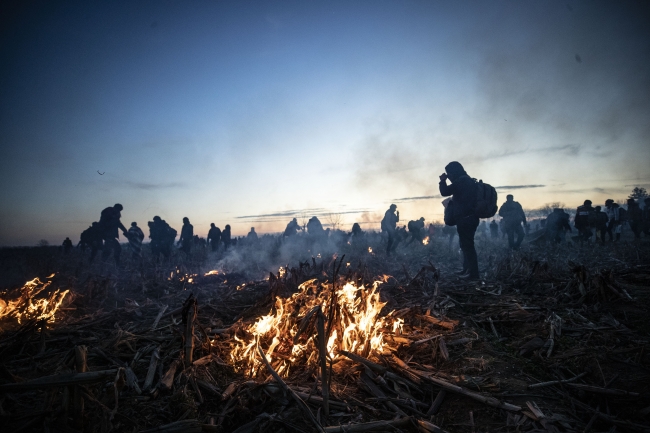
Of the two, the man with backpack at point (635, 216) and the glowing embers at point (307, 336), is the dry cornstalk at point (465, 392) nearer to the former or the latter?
the glowing embers at point (307, 336)

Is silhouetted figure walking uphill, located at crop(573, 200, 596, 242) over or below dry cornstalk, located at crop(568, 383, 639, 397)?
over

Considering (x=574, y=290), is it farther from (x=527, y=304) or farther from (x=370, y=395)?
(x=370, y=395)

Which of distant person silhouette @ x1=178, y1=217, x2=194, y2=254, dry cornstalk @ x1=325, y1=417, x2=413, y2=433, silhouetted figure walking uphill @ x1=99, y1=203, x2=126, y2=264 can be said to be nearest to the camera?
dry cornstalk @ x1=325, y1=417, x2=413, y2=433

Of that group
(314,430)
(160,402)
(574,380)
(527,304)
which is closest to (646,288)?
(527,304)

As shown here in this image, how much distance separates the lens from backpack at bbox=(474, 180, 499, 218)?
7973 millimetres

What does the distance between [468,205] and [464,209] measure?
0.15m

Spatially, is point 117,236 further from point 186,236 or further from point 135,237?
point 186,236

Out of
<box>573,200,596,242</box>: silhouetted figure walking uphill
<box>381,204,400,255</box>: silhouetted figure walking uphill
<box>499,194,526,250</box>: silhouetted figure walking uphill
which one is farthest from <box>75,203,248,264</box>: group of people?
<box>573,200,596,242</box>: silhouetted figure walking uphill

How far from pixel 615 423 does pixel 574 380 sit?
0.63 meters

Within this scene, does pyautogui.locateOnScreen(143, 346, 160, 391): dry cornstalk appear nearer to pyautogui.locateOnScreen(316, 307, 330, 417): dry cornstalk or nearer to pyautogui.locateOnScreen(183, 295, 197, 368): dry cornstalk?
pyautogui.locateOnScreen(183, 295, 197, 368): dry cornstalk

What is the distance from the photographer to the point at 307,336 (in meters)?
3.76

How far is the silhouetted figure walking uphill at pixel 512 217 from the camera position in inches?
549

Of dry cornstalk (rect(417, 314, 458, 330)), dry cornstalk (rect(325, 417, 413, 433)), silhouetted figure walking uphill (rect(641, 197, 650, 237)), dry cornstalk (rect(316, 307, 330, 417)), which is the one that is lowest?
dry cornstalk (rect(325, 417, 413, 433))

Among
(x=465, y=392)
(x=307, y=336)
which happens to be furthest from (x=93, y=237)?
(x=465, y=392)
